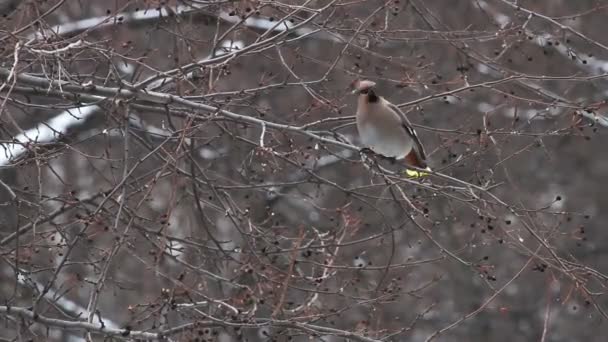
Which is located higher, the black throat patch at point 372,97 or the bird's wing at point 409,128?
the black throat patch at point 372,97

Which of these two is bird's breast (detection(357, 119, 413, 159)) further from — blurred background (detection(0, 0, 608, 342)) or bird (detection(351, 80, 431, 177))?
blurred background (detection(0, 0, 608, 342))

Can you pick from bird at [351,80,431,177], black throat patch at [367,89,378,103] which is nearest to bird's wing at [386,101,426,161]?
bird at [351,80,431,177]

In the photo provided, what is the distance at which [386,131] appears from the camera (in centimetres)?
766

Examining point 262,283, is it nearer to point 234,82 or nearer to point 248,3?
point 248,3

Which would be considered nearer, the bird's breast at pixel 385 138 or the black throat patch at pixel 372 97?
the black throat patch at pixel 372 97

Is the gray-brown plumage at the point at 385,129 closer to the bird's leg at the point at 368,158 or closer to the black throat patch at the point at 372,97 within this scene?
the black throat patch at the point at 372,97

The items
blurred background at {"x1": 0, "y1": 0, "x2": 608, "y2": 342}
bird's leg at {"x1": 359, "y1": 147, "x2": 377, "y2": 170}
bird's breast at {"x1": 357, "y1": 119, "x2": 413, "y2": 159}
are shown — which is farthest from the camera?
bird's breast at {"x1": 357, "y1": 119, "x2": 413, "y2": 159}

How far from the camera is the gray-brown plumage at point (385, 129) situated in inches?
300

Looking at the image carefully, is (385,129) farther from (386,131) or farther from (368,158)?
(368,158)

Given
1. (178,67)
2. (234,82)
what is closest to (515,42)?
(178,67)

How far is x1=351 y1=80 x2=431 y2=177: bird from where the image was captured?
7.61 m

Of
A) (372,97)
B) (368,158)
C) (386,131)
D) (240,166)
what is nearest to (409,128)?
(386,131)

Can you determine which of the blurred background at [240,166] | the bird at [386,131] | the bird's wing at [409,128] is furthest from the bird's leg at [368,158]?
the bird's wing at [409,128]

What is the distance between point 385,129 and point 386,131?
0.02 m
